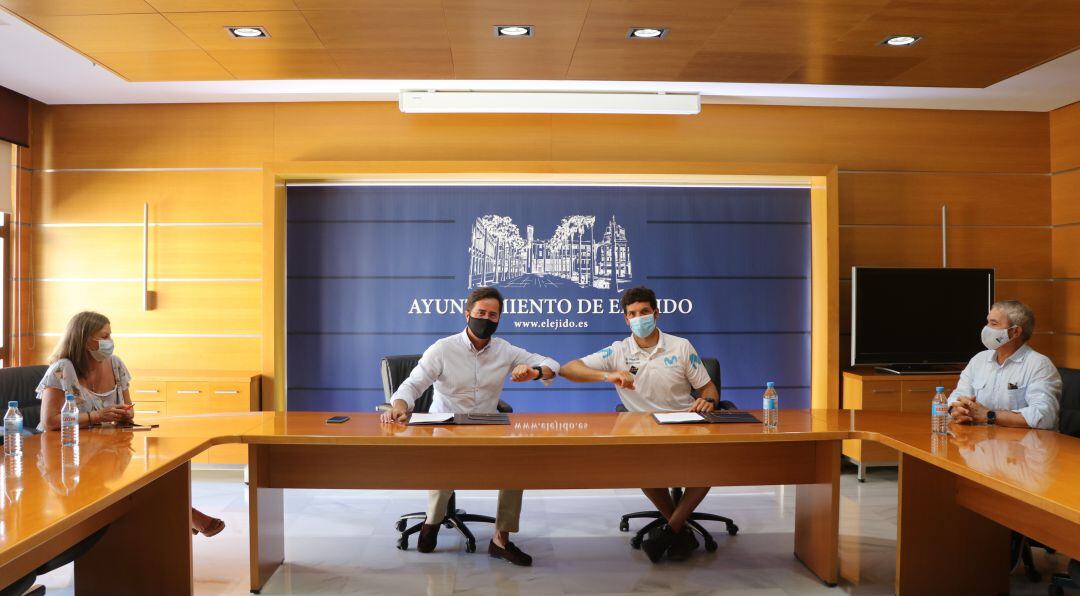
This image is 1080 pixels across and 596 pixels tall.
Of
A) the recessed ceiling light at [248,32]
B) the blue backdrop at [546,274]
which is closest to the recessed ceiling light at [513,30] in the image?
the recessed ceiling light at [248,32]

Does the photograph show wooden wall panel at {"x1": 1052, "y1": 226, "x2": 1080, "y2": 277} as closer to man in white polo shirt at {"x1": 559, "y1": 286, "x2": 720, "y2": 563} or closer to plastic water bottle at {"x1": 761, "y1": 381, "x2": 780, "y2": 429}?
man in white polo shirt at {"x1": 559, "y1": 286, "x2": 720, "y2": 563}

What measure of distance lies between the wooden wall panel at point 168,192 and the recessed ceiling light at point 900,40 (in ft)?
14.3

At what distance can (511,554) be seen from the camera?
3742 millimetres

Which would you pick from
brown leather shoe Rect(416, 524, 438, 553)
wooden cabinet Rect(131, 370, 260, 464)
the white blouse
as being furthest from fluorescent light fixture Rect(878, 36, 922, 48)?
wooden cabinet Rect(131, 370, 260, 464)

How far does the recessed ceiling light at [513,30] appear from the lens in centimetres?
361

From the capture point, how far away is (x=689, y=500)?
151 inches

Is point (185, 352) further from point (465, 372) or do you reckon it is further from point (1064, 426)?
point (1064, 426)

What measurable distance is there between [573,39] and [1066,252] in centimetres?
459

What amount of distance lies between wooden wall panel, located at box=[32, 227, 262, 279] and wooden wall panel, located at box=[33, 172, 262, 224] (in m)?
0.11

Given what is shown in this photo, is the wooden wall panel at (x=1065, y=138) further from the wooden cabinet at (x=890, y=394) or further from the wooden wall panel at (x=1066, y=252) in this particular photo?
the wooden cabinet at (x=890, y=394)

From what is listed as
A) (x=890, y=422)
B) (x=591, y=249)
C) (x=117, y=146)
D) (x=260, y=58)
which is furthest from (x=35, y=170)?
(x=890, y=422)

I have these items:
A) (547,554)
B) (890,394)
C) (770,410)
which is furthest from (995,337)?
(547,554)

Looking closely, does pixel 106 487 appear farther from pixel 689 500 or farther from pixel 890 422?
pixel 890 422

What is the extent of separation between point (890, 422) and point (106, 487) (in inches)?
130
